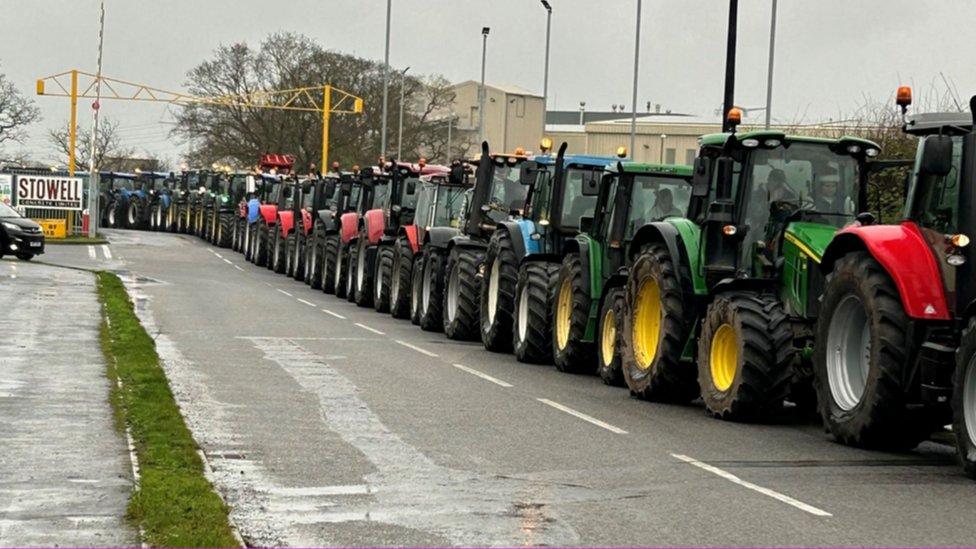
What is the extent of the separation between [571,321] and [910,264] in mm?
7608

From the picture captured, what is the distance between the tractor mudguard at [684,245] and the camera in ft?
52.4

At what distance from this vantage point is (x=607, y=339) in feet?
60.6

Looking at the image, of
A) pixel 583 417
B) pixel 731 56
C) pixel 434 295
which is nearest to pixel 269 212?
pixel 434 295

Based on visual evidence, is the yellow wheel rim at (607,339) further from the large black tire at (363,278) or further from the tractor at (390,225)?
the large black tire at (363,278)

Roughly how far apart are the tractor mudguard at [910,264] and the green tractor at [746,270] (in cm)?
168

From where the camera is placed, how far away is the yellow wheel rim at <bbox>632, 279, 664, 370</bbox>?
16797mm

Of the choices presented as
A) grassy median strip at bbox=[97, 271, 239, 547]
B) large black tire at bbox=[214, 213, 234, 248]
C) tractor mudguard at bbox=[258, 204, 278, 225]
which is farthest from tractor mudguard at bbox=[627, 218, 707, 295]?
large black tire at bbox=[214, 213, 234, 248]

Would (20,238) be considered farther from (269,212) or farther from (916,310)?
(916,310)

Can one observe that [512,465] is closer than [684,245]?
Yes

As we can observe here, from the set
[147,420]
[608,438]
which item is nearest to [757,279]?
[608,438]

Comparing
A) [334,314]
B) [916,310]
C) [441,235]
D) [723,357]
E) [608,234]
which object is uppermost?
[608,234]

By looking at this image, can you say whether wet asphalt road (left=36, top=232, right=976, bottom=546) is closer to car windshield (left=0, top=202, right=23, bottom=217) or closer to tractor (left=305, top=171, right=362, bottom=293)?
tractor (left=305, top=171, right=362, bottom=293)

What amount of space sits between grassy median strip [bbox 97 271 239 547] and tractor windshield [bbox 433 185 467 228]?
403 inches

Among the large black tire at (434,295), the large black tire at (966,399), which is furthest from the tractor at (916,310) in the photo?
the large black tire at (434,295)
